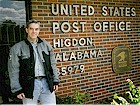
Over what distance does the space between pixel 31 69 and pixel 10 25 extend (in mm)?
1776

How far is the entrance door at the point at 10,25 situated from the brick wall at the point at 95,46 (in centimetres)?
27

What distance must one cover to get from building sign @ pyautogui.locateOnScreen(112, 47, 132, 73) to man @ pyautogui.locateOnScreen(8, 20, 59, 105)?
8.39 ft

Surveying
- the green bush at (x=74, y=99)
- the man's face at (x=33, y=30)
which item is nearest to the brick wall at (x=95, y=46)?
the green bush at (x=74, y=99)

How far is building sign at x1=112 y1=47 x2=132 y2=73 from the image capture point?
242 inches

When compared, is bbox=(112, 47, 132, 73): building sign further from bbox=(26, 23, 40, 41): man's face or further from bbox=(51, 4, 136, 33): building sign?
bbox=(26, 23, 40, 41): man's face

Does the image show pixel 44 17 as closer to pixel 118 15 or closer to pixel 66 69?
pixel 66 69

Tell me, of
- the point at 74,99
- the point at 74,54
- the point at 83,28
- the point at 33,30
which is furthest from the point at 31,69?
the point at 83,28

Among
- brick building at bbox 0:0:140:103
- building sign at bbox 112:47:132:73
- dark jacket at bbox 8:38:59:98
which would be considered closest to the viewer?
dark jacket at bbox 8:38:59:98

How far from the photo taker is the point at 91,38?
19.0 feet

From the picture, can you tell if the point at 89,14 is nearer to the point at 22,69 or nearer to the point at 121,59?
the point at 121,59

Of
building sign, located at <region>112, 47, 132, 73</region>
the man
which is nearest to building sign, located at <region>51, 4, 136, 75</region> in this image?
building sign, located at <region>112, 47, 132, 73</region>

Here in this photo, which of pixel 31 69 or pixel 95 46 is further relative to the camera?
pixel 95 46

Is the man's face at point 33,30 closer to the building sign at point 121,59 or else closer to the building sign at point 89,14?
the building sign at point 89,14

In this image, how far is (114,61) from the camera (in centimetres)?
614
